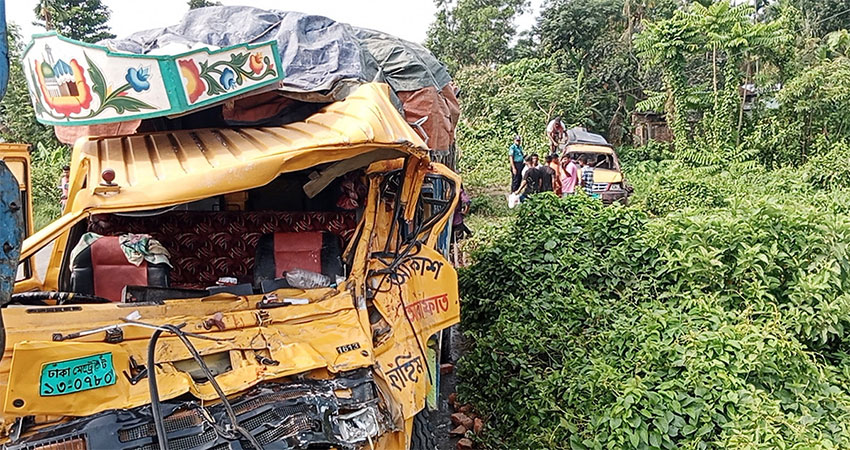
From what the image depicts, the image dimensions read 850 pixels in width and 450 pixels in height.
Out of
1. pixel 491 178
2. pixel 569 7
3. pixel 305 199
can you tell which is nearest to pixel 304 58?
pixel 305 199

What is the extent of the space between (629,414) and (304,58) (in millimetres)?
3133

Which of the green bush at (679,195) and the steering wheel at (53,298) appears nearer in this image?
the steering wheel at (53,298)

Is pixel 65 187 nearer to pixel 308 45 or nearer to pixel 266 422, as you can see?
pixel 308 45

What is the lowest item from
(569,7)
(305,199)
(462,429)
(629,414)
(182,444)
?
(462,429)

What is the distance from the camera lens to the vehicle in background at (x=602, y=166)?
1410 cm

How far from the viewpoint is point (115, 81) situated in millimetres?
3025

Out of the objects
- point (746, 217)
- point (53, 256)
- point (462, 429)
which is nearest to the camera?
point (53, 256)

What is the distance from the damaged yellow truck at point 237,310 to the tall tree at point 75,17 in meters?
23.6

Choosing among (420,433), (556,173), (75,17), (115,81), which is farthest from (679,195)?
(75,17)

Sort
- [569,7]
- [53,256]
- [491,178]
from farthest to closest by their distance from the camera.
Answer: [569,7] → [491,178] → [53,256]

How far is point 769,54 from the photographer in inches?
699

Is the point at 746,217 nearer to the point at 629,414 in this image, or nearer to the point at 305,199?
the point at 629,414

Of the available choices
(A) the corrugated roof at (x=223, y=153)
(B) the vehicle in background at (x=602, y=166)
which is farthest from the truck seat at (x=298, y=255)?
(B) the vehicle in background at (x=602, y=166)

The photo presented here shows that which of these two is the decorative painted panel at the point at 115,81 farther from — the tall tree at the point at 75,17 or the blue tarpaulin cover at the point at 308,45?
the tall tree at the point at 75,17
